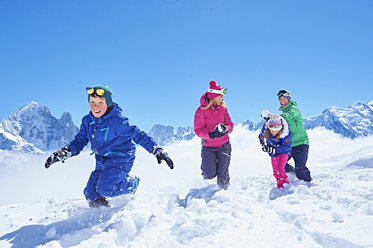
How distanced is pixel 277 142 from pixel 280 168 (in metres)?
0.54

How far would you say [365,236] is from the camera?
1.85 meters

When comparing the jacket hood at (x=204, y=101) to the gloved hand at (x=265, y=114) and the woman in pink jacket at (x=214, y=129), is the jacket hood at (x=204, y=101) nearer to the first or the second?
the woman in pink jacket at (x=214, y=129)

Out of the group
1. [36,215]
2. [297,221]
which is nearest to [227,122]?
[297,221]

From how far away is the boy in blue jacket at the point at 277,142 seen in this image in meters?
4.80

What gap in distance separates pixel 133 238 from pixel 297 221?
1.50 m

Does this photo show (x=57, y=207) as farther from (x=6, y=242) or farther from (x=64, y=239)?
(x=64, y=239)

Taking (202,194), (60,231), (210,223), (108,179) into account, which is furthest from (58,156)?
(210,223)

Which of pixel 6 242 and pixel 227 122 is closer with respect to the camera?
pixel 6 242

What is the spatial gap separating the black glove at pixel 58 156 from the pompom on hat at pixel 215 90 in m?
2.62

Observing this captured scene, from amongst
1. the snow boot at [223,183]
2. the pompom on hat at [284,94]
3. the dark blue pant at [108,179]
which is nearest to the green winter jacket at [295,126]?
the pompom on hat at [284,94]

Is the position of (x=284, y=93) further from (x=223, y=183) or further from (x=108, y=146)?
(x=108, y=146)

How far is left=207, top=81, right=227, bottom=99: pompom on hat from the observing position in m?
4.79

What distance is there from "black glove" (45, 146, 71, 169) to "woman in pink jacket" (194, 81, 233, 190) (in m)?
2.19

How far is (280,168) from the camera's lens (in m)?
4.71
